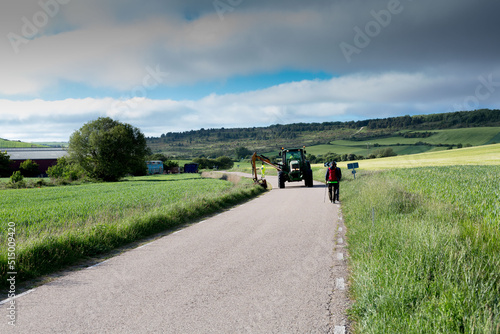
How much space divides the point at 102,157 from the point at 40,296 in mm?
55606

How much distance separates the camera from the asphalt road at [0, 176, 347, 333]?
4.16 m

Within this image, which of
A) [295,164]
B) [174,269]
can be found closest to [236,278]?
[174,269]

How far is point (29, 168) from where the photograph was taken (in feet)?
259

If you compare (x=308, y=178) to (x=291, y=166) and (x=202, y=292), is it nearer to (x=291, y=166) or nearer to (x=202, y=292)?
(x=291, y=166)

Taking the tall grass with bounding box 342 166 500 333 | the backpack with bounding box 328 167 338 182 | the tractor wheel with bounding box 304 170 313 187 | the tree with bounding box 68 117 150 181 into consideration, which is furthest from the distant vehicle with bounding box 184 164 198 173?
the tall grass with bounding box 342 166 500 333

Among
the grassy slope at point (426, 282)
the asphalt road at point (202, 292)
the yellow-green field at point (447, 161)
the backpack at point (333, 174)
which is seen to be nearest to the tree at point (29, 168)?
the yellow-green field at point (447, 161)

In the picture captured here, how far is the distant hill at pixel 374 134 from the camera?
90.3 m

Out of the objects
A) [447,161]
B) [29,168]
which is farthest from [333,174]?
[29,168]

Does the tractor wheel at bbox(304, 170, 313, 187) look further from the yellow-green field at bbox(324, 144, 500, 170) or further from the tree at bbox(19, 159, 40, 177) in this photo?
the tree at bbox(19, 159, 40, 177)

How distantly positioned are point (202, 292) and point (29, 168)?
89.3 meters

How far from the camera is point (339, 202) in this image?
17.7 metres

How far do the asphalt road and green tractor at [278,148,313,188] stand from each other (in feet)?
66.8

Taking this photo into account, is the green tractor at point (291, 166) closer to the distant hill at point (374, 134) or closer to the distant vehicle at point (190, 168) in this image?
the distant hill at point (374, 134)

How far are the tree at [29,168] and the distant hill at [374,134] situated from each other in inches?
1053
